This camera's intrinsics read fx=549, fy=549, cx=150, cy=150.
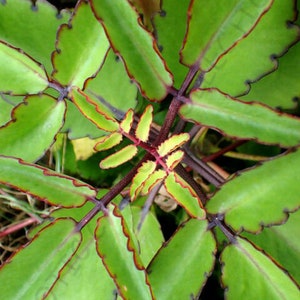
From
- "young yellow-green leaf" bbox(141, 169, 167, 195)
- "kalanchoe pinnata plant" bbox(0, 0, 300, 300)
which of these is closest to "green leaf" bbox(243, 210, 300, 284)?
"kalanchoe pinnata plant" bbox(0, 0, 300, 300)

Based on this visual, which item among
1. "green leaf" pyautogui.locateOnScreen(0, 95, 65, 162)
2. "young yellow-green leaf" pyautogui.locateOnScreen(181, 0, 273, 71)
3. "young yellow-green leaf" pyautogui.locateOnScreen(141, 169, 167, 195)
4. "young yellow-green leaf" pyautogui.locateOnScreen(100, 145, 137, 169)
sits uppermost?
"green leaf" pyautogui.locateOnScreen(0, 95, 65, 162)

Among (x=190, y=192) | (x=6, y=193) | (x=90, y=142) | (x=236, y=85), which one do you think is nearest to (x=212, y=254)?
(x=190, y=192)

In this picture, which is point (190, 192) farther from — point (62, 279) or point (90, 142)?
point (90, 142)

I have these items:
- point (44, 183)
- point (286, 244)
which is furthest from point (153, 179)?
point (286, 244)

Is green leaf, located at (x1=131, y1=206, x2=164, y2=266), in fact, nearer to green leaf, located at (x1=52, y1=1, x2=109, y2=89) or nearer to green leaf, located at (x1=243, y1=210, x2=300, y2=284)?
green leaf, located at (x1=243, y1=210, x2=300, y2=284)

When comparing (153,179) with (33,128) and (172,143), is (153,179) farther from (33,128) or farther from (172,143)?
(33,128)

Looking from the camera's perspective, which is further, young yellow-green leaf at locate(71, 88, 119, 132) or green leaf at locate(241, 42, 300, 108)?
Result: green leaf at locate(241, 42, 300, 108)

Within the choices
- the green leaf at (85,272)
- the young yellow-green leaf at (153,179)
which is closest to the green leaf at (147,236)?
the green leaf at (85,272)
